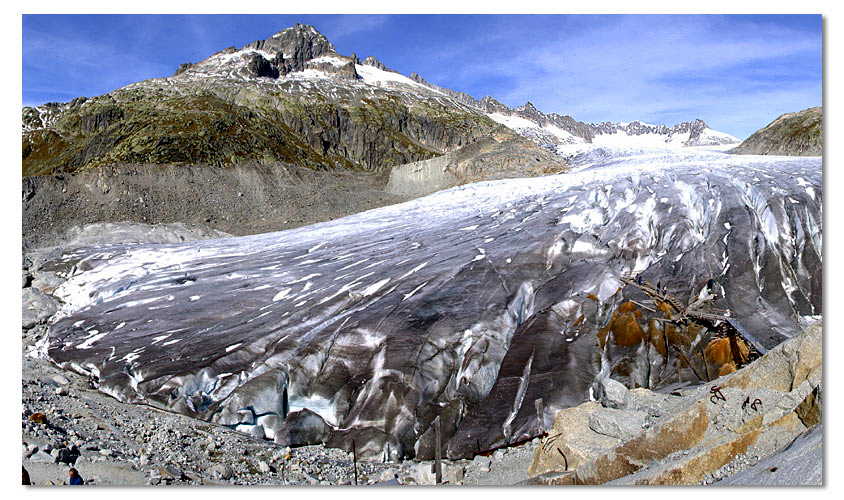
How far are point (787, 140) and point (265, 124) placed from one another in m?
57.5

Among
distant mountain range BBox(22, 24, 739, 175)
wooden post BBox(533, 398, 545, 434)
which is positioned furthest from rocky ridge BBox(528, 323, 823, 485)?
distant mountain range BBox(22, 24, 739, 175)

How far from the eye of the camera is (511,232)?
13922 millimetres

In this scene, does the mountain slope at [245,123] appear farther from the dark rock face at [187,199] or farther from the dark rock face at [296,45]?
the dark rock face at [187,199]

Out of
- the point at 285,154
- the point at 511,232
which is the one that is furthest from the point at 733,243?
the point at 285,154

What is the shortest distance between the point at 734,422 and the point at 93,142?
2716 inches

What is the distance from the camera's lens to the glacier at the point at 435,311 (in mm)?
9102

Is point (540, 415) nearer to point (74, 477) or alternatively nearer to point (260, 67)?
point (74, 477)

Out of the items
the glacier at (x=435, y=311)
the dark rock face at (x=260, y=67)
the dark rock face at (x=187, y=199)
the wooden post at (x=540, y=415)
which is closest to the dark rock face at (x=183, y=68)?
the dark rock face at (x=260, y=67)

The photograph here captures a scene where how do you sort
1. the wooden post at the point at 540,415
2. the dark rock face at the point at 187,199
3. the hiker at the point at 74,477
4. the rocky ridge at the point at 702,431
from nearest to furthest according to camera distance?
the rocky ridge at the point at 702,431
the hiker at the point at 74,477
the wooden post at the point at 540,415
the dark rock face at the point at 187,199

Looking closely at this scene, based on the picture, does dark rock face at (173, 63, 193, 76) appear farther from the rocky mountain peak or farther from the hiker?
the hiker

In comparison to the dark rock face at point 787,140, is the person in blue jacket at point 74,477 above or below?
below

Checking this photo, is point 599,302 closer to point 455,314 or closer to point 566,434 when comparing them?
point 455,314

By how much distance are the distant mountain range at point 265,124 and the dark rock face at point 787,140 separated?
14.4ft

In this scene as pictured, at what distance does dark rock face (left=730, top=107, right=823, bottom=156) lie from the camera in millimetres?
20656
